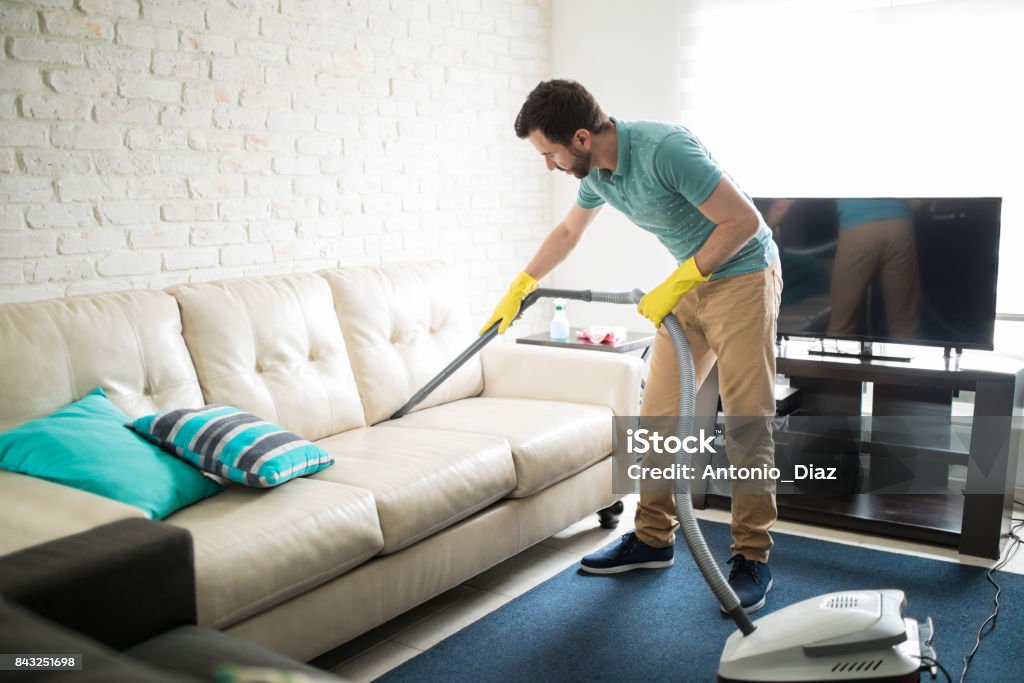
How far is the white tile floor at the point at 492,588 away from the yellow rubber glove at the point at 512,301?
72 cm

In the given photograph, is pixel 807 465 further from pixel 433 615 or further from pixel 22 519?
pixel 22 519

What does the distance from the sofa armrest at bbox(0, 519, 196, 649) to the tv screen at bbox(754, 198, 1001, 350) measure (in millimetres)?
2413

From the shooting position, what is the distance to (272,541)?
6.31 ft

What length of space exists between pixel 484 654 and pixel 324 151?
5.95 feet

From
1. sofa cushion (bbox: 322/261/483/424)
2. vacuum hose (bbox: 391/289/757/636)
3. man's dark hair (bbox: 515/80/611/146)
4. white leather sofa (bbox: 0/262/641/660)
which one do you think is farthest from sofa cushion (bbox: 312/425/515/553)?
man's dark hair (bbox: 515/80/611/146)

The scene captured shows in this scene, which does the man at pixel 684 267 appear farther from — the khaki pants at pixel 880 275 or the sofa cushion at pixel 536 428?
the khaki pants at pixel 880 275

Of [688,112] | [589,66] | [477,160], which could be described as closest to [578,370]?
[477,160]

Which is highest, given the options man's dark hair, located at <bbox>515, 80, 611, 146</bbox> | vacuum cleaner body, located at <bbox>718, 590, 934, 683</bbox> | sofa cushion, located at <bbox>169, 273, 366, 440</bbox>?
man's dark hair, located at <bbox>515, 80, 611, 146</bbox>

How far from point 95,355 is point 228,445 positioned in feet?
1.43

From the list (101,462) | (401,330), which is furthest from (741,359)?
(101,462)

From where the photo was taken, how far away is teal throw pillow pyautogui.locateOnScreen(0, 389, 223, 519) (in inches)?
76.0

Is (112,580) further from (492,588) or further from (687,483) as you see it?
(492,588)

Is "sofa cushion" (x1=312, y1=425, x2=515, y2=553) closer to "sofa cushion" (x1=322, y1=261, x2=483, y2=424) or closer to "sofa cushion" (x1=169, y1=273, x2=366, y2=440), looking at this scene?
"sofa cushion" (x1=169, y1=273, x2=366, y2=440)

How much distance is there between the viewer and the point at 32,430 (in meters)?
1.99
